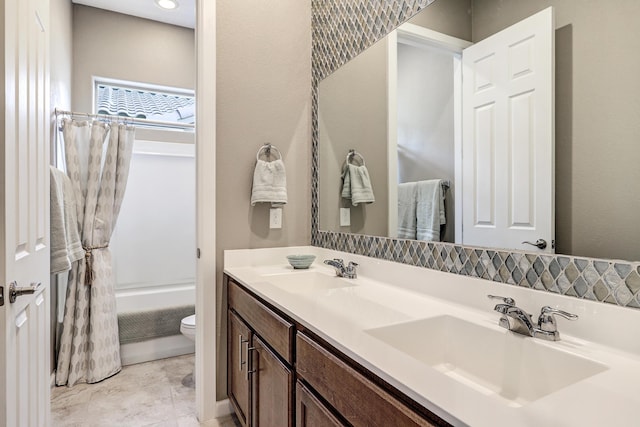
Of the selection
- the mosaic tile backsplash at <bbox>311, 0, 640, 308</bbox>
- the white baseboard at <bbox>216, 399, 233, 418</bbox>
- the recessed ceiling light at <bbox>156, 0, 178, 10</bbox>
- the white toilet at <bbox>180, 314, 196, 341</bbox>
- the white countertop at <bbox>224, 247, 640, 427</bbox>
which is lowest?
the white baseboard at <bbox>216, 399, 233, 418</bbox>

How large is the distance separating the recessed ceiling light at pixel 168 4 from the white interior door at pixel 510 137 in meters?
2.66

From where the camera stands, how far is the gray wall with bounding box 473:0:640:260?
0.81 meters

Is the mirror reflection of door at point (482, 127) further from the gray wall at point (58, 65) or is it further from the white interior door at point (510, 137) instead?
the gray wall at point (58, 65)

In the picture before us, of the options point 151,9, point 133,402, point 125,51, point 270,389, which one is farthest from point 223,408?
point 151,9

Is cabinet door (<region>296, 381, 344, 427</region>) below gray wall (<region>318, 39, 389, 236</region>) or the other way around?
below

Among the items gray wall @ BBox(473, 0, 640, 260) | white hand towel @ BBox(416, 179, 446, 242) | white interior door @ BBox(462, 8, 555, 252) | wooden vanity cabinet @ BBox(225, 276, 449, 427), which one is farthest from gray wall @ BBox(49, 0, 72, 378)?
gray wall @ BBox(473, 0, 640, 260)

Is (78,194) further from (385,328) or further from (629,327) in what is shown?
(629,327)

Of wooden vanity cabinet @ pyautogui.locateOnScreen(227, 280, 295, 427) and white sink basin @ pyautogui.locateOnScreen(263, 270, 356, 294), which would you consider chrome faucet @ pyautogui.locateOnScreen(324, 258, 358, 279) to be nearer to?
white sink basin @ pyautogui.locateOnScreen(263, 270, 356, 294)

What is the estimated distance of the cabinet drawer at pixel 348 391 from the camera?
2.14 feet

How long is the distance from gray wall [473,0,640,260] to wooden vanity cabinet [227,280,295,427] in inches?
33.8

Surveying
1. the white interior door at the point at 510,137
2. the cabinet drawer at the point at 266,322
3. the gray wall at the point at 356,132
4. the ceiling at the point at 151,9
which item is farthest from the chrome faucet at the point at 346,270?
the ceiling at the point at 151,9

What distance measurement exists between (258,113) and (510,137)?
4.49ft

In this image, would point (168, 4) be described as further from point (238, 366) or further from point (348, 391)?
point (348, 391)

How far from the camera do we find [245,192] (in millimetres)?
1974
